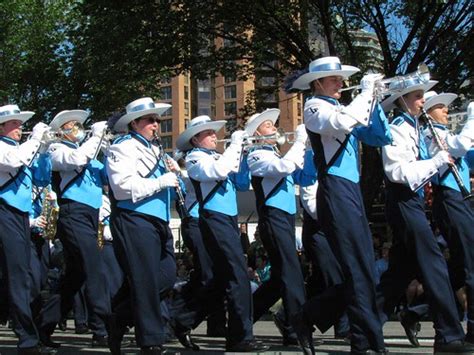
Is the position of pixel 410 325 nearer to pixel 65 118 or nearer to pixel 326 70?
pixel 326 70

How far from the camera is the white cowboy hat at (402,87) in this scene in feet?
21.6

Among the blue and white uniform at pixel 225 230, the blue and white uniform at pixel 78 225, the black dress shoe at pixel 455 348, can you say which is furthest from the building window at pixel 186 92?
the black dress shoe at pixel 455 348

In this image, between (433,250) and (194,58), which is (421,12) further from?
(433,250)

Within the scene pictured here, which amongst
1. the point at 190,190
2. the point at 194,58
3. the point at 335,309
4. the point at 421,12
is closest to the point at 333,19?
the point at 421,12

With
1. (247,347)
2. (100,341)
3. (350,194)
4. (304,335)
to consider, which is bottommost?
(100,341)

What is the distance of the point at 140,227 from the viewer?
6836mm

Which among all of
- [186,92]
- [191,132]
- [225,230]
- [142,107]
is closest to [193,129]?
[191,132]

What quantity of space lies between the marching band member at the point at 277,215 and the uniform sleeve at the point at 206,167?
61 cm

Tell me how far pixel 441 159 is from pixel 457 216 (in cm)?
80

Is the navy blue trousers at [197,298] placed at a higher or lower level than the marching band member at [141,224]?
lower

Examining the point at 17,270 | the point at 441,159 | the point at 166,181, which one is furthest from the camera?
the point at 17,270

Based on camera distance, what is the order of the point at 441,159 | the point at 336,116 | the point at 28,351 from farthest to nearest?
the point at 28,351
the point at 441,159
the point at 336,116

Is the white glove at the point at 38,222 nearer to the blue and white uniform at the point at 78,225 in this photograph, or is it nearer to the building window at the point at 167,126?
the blue and white uniform at the point at 78,225

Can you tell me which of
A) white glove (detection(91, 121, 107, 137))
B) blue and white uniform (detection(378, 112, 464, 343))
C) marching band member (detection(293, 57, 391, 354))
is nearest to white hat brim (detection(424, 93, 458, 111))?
blue and white uniform (detection(378, 112, 464, 343))
